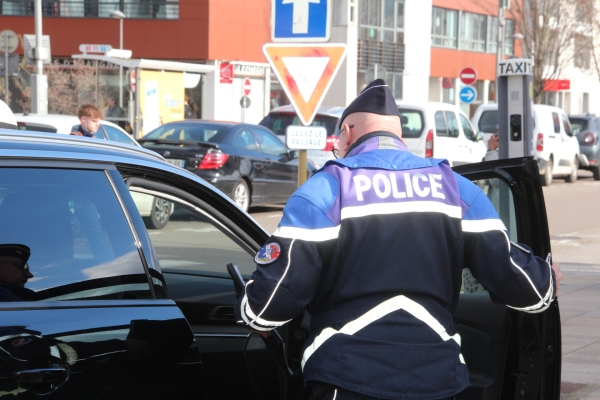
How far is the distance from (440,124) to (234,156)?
20.7 feet

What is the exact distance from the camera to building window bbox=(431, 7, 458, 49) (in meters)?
50.3

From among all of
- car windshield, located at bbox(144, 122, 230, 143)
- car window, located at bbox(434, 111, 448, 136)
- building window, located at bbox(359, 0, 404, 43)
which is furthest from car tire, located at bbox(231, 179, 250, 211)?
building window, located at bbox(359, 0, 404, 43)

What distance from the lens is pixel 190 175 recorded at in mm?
3391

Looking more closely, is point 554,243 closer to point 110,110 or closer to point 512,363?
point 512,363

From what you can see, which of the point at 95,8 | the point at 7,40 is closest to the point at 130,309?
the point at 7,40

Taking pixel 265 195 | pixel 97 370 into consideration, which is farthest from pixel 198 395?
pixel 265 195

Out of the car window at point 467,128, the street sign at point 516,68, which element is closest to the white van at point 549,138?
the car window at point 467,128

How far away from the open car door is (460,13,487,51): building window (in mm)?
50658

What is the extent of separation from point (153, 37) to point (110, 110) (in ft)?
27.5

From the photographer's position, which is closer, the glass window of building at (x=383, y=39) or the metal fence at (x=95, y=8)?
the metal fence at (x=95, y=8)

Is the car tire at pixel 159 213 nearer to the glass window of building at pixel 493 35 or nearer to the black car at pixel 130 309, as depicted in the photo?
the black car at pixel 130 309

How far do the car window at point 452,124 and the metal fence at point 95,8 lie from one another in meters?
21.0

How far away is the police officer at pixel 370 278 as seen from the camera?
101 inches

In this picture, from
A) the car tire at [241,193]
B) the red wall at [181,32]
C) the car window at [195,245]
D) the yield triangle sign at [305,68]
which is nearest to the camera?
the car window at [195,245]
